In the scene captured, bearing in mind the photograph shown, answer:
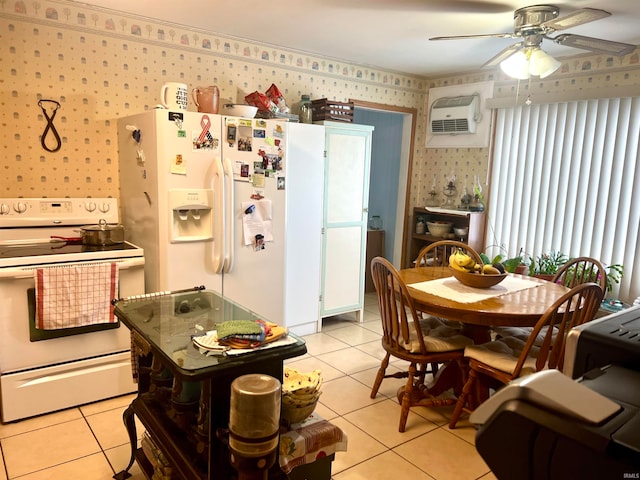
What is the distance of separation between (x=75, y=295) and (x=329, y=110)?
2386 mm

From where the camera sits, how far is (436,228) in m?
4.74

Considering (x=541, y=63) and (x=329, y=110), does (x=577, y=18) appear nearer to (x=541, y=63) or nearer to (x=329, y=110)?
(x=541, y=63)

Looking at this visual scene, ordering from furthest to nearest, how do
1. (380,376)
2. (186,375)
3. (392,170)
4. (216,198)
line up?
(392,170), (216,198), (380,376), (186,375)

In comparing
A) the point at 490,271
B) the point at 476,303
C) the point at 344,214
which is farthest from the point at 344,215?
the point at 476,303

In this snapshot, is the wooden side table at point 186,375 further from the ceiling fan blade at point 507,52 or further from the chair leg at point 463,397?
the ceiling fan blade at point 507,52

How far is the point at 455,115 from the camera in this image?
15.4 ft

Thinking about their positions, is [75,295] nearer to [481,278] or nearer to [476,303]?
[476,303]

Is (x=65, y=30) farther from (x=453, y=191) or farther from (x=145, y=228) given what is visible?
(x=453, y=191)

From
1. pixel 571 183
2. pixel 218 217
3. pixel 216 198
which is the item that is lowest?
pixel 218 217

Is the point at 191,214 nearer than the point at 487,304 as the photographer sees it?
No

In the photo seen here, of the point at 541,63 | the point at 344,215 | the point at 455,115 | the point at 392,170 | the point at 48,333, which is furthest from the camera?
the point at 392,170

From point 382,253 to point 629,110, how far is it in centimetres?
279

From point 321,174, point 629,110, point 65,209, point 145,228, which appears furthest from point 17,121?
point 629,110

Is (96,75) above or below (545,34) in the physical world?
below
